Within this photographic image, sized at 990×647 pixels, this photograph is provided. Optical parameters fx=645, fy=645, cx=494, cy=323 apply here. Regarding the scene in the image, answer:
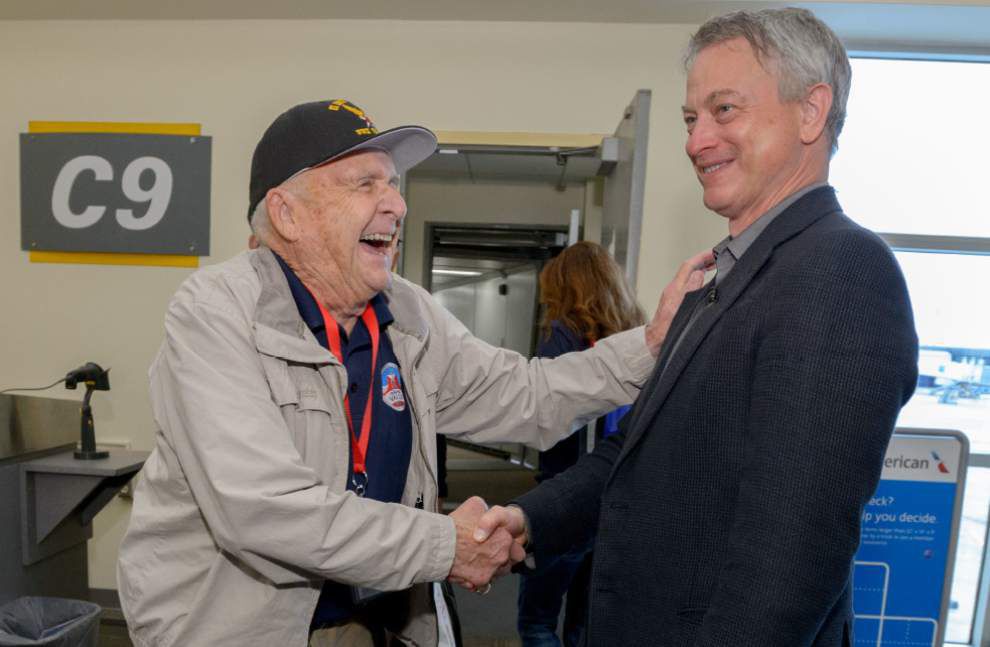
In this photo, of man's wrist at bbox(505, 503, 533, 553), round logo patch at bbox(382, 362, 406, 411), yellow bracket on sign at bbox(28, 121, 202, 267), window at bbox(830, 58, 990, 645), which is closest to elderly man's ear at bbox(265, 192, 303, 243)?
round logo patch at bbox(382, 362, 406, 411)

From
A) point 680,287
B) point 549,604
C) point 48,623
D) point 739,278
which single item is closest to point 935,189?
point 680,287

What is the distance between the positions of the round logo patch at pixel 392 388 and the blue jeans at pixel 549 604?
1.52m

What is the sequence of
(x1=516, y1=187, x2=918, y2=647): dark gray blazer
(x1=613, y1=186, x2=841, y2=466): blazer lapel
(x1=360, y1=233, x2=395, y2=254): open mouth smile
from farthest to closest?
1. (x1=360, y1=233, x2=395, y2=254): open mouth smile
2. (x1=613, y1=186, x2=841, y2=466): blazer lapel
3. (x1=516, y1=187, x2=918, y2=647): dark gray blazer

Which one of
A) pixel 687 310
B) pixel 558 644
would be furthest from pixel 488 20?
pixel 558 644

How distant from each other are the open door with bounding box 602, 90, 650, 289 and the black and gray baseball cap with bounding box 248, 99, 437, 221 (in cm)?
106

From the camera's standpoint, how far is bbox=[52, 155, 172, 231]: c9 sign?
3137 millimetres

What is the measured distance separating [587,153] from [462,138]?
59cm

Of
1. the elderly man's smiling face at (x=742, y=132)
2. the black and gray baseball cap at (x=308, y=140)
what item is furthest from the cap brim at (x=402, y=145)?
the elderly man's smiling face at (x=742, y=132)

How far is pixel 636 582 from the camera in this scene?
1.00 m

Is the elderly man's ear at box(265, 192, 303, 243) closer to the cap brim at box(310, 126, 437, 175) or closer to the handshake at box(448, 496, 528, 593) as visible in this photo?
the cap brim at box(310, 126, 437, 175)

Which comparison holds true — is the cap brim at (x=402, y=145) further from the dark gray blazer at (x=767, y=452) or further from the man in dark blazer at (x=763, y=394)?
the dark gray blazer at (x=767, y=452)

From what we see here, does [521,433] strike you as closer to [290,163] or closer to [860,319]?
[290,163]

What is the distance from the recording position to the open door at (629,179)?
2.15 m

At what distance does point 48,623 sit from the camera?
7.72 ft
